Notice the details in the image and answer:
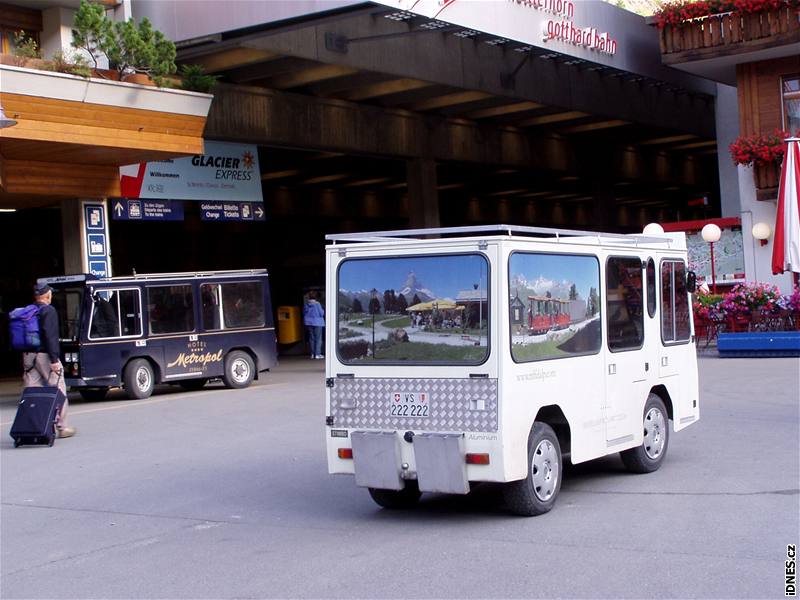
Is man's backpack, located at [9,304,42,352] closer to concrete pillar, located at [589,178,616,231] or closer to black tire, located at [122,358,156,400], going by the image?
black tire, located at [122,358,156,400]

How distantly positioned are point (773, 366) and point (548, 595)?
49.7 ft

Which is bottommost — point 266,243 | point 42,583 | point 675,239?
point 42,583

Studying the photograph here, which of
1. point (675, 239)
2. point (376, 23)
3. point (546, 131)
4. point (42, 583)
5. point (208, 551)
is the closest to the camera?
point (42, 583)

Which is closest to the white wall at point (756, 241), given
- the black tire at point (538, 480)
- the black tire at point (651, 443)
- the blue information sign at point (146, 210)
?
the blue information sign at point (146, 210)

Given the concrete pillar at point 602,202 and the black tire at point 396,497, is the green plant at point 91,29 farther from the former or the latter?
the concrete pillar at point 602,202

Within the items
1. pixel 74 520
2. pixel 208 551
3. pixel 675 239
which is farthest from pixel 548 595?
pixel 675 239

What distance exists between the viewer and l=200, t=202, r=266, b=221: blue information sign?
25719 millimetres

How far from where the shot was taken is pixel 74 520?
9281 millimetres

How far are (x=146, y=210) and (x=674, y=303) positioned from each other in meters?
16.4

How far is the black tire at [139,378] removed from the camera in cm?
2033

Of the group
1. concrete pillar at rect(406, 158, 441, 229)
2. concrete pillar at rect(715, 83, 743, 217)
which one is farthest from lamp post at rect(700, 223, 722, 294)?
concrete pillar at rect(406, 158, 441, 229)

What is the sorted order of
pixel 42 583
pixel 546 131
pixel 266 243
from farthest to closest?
pixel 266 243
pixel 546 131
pixel 42 583

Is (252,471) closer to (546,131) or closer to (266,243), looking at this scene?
(546,131)

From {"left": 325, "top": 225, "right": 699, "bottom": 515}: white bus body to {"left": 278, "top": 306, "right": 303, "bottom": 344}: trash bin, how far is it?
26.1m
